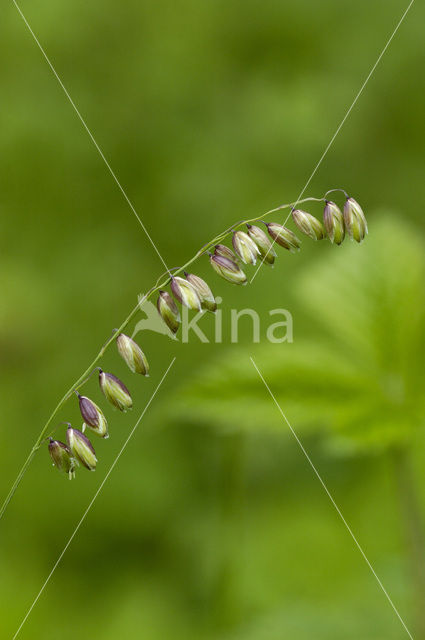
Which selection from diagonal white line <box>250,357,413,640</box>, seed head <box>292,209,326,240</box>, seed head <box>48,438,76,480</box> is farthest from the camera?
diagonal white line <box>250,357,413,640</box>

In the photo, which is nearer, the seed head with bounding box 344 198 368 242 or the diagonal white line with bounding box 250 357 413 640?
the seed head with bounding box 344 198 368 242

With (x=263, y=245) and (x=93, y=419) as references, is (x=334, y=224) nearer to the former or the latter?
(x=263, y=245)

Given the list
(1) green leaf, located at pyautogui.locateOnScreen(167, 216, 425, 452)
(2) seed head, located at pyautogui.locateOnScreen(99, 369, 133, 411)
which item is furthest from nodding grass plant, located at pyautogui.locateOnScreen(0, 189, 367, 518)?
(1) green leaf, located at pyautogui.locateOnScreen(167, 216, 425, 452)

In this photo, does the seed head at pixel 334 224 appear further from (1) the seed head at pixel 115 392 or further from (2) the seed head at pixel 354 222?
(1) the seed head at pixel 115 392

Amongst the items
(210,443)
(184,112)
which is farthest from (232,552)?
(184,112)

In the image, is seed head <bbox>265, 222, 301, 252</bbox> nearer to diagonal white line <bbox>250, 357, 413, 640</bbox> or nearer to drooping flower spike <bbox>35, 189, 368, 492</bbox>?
drooping flower spike <bbox>35, 189, 368, 492</bbox>

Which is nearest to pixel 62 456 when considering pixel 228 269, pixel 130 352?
pixel 130 352
